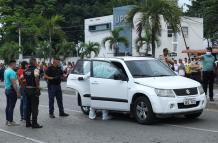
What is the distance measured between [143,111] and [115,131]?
1.14m

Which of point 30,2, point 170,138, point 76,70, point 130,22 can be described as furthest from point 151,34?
point 30,2

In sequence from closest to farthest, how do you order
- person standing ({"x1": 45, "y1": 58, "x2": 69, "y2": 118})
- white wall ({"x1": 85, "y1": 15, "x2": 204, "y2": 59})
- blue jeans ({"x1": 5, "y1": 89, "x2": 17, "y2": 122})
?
blue jeans ({"x1": 5, "y1": 89, "x2": 17, "y2": 122}) < person standing ({"x1": 45, "y1": 58, "x2": 69, "y2": 118}) < white wall ({"x1": 85, "y1": 15, "x2": 204, "y2": 59})

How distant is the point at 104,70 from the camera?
1365 centimetres

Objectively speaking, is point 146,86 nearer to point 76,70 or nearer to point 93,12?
point 76,70

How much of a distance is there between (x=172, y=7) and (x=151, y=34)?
1.55 meters

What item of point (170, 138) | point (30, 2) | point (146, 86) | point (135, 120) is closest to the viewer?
point (170, 138)

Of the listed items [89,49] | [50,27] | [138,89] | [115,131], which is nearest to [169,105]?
[138,89]

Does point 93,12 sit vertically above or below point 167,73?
above

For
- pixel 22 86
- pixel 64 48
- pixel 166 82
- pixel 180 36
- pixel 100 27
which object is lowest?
pixel 22 86

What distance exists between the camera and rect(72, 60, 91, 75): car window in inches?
575

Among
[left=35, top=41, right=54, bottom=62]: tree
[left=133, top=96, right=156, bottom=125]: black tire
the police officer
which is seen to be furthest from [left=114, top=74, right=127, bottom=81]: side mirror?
[left=35, top=41, right=54, bottom=62]: tree

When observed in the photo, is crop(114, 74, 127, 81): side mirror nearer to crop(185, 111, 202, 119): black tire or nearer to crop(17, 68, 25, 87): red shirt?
crop(185, 111, 202, 119): black tire

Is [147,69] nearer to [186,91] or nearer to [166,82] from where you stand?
[166,82]

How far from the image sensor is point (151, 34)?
23297 mm
